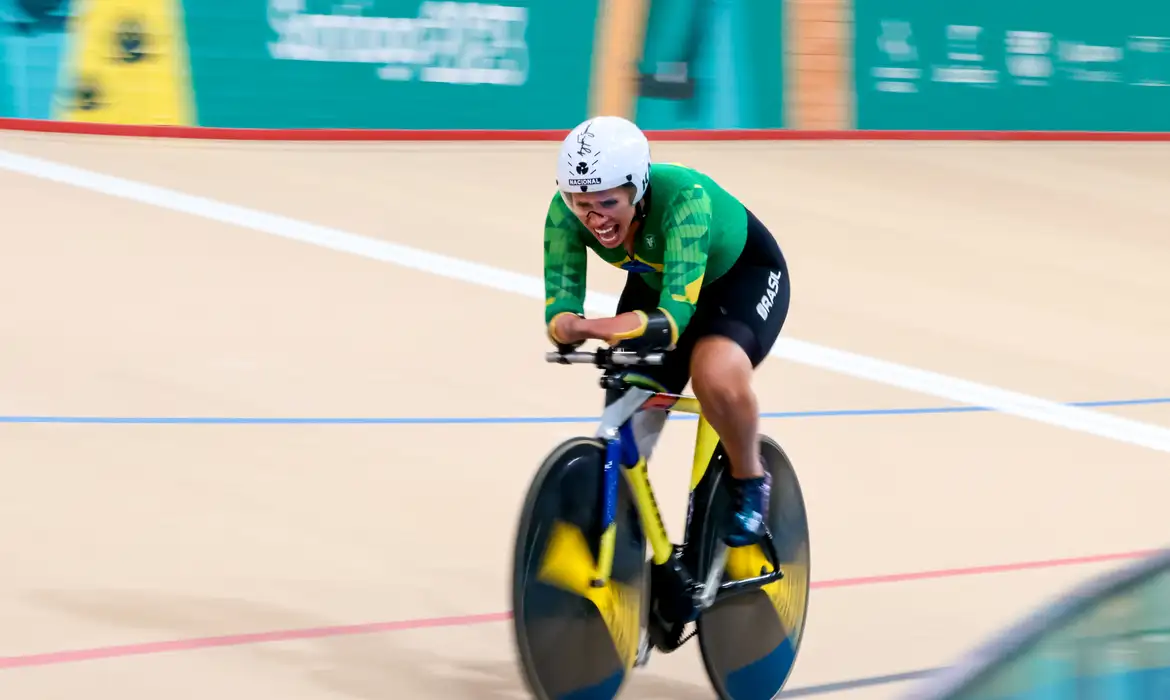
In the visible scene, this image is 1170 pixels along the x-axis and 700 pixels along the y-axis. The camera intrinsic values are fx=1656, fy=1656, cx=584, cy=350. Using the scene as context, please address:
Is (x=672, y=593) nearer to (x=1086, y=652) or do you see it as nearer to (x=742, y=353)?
(x=742, y=353)

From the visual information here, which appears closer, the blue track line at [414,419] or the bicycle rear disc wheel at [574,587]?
the bicycle rear disc wheel at [574,587]

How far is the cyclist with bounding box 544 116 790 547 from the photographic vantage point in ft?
10.6

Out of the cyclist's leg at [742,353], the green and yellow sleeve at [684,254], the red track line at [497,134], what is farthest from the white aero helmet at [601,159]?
the red track line at [497,134]

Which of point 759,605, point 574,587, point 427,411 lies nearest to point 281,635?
point 574,587

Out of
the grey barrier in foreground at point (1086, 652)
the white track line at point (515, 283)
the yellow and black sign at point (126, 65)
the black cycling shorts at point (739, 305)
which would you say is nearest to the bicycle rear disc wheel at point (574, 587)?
the black cycling shorts at point (739, 305)

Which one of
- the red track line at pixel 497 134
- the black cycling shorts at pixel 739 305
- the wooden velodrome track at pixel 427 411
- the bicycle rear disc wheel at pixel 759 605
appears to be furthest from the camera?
the red track line at pixel 497 134

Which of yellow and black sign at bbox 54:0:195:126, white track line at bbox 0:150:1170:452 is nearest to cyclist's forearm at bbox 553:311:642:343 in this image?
white track line at bbox 0:150:1170:452

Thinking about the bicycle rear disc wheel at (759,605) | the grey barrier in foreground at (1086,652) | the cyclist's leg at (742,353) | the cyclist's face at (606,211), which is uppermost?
the grey barrier in foreground at (1086,652)

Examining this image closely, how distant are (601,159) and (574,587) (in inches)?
33.8

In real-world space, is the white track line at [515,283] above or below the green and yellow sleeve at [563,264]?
below

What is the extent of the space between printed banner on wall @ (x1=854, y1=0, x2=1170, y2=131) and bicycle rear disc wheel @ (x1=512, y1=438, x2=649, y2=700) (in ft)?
30.0

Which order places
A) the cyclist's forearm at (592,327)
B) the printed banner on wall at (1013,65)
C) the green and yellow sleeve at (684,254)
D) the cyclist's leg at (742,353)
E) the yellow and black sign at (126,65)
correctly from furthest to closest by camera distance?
the printed banner on wall at (1013,65) → the yellow and black sign at (126,65) → the cyclist's leg at (742,353) → the green and yellow sleeve at (684,254) → the cyclist's forearm at (592,327)

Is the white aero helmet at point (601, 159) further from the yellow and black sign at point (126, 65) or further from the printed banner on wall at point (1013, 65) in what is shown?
the printed banner on wall at point (1013, 65)

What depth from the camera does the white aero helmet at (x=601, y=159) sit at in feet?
10.6
